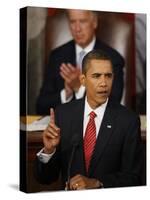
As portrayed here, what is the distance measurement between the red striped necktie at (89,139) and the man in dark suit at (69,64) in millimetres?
224

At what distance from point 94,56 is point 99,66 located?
3.6 inches

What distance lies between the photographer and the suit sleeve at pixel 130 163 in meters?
5.21

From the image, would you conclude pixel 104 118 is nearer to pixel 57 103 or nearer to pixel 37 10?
pixel 57 103

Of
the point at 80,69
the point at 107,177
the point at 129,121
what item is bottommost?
the point at 107,177

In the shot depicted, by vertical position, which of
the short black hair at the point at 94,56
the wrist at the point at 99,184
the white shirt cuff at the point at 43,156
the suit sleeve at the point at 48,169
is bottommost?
the wrist at the point at 99,184

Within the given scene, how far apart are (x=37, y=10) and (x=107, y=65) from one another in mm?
721

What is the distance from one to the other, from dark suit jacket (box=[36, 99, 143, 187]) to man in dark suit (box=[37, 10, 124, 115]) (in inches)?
3.8

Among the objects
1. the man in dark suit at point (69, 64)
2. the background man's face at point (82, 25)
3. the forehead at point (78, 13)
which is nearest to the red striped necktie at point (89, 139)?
the man in dark suit at point (69, 64)

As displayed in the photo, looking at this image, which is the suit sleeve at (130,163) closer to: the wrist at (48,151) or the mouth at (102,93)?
the mouth at (102,93)

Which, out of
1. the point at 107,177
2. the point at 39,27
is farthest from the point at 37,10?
the point at 107,177

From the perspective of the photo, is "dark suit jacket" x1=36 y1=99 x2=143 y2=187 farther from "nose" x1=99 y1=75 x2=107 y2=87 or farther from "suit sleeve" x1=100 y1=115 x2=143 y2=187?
"nose" x1=99 y1=75 x2=107 y2=87

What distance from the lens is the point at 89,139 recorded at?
5121mm

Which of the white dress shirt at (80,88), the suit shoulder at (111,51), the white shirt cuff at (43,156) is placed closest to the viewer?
the white shirt cuff at (43,156)

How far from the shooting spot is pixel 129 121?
524cm
